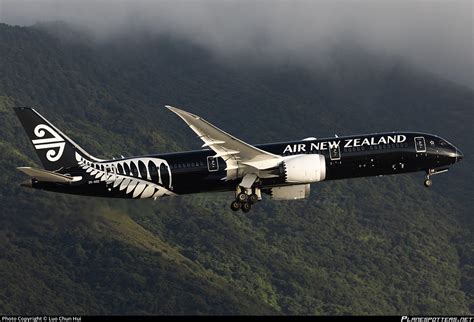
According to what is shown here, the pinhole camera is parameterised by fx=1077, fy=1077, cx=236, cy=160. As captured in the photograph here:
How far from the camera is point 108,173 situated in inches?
3484

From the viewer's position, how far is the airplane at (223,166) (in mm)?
86500

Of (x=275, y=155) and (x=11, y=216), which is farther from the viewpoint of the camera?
(x=11, y=216)

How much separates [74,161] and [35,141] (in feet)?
12.7

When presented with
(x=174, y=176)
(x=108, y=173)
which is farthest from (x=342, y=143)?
(x=108, y=173)

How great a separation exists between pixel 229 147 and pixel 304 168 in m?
6.22

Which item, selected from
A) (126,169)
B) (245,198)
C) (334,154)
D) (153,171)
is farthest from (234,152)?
(126,169)

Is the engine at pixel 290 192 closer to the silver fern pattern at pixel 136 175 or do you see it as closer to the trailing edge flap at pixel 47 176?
the silver fern pattern at pixel 136 175

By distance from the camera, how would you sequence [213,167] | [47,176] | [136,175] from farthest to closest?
[136,175] < [213,167] < [47,176]

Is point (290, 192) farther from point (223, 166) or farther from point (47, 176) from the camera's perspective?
point (47, 176)

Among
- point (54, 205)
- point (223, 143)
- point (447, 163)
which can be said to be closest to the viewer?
point (223, 143)

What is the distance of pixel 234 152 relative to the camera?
86.2 m

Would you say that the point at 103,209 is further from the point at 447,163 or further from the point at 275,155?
the point at 447,163

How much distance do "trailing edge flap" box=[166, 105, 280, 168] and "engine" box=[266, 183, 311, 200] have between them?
18.4 ft

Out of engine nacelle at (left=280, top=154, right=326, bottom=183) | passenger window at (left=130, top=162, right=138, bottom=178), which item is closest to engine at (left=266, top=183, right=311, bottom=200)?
engine nacelle at (left=280, top=154, right=326, bottom=183)
